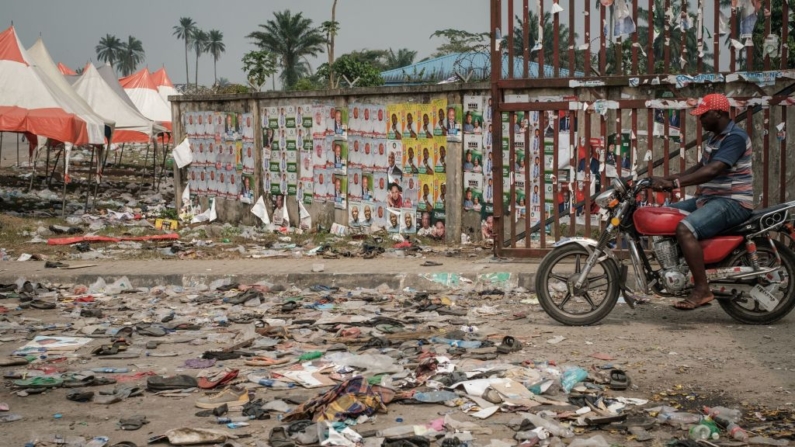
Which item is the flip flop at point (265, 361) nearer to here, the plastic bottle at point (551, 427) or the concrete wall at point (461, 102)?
the plastic bottle at point (551, 427)

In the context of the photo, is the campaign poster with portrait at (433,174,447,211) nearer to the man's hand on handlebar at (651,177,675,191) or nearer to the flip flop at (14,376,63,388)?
the man's hand on handlebar at (651,177,675,191)

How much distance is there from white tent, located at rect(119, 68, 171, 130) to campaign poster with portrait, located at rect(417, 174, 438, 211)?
88.9 ft

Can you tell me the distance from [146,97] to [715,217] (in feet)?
111

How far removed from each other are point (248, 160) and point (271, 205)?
98 cm

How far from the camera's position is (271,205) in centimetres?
1552

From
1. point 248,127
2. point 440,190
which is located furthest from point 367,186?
point 248,127

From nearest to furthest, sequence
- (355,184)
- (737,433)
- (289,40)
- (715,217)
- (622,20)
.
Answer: (737,433), (715,217), (622,20), (355,184), (289,40)

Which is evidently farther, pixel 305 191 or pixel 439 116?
pixel 305 191

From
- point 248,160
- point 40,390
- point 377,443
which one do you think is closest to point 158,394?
point 40,390

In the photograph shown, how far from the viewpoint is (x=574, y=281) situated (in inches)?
303

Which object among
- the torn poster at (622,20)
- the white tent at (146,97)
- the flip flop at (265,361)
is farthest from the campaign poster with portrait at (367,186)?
the white tent at (146,97)

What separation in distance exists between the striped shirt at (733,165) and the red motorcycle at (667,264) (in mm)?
205

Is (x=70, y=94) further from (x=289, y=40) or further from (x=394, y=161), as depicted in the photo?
(x=289, y=40)

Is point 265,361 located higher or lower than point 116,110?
lower
